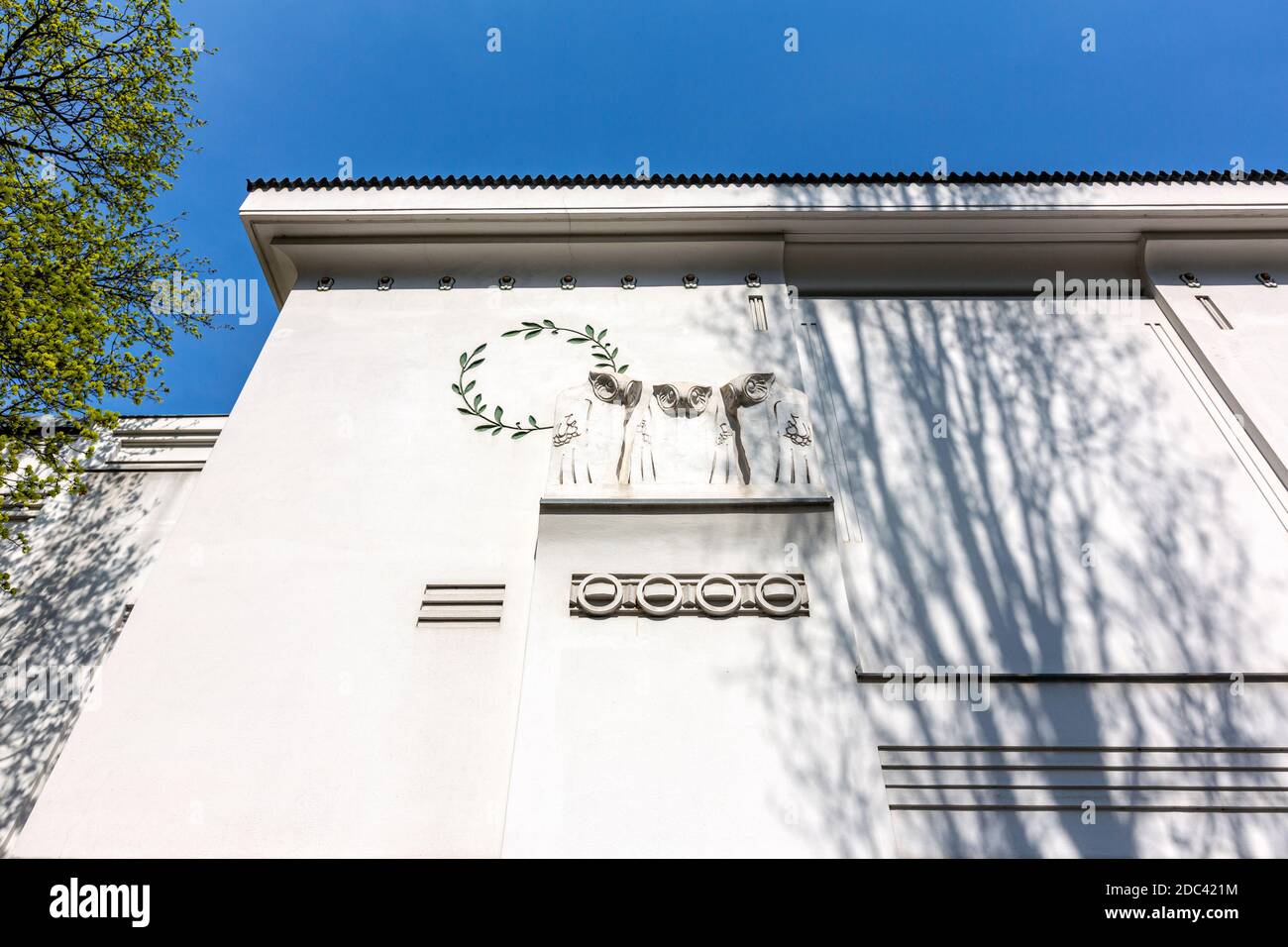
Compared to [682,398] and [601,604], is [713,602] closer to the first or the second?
[601,604]

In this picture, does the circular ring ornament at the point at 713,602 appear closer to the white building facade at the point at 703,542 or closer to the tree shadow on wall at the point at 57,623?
the white building facade at the point at 703,542

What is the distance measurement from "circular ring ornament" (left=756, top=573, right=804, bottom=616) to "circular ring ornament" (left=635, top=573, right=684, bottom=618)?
416 mm

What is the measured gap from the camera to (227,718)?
15.3ft

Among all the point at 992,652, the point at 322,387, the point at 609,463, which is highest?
the point at 322,387

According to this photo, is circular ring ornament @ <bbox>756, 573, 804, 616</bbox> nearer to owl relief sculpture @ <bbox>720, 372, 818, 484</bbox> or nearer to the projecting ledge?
the projecting ledge

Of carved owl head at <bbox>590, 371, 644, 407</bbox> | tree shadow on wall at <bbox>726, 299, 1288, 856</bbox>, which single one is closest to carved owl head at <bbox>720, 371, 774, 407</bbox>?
tree shadow on wall at <bbox>726, 299, 1288, 856</bbox>

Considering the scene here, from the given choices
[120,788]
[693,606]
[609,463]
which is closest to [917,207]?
[609,463]

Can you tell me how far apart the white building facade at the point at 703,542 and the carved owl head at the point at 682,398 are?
0.15 feet

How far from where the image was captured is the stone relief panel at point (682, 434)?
539 cm

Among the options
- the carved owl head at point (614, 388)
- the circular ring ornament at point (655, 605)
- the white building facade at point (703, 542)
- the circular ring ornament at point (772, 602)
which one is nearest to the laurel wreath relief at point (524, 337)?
the white building facade at point (703, 542)

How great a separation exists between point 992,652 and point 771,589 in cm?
130

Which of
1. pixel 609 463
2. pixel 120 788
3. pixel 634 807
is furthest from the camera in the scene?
pixel 609 463

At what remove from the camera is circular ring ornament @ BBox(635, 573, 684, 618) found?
4.66m
